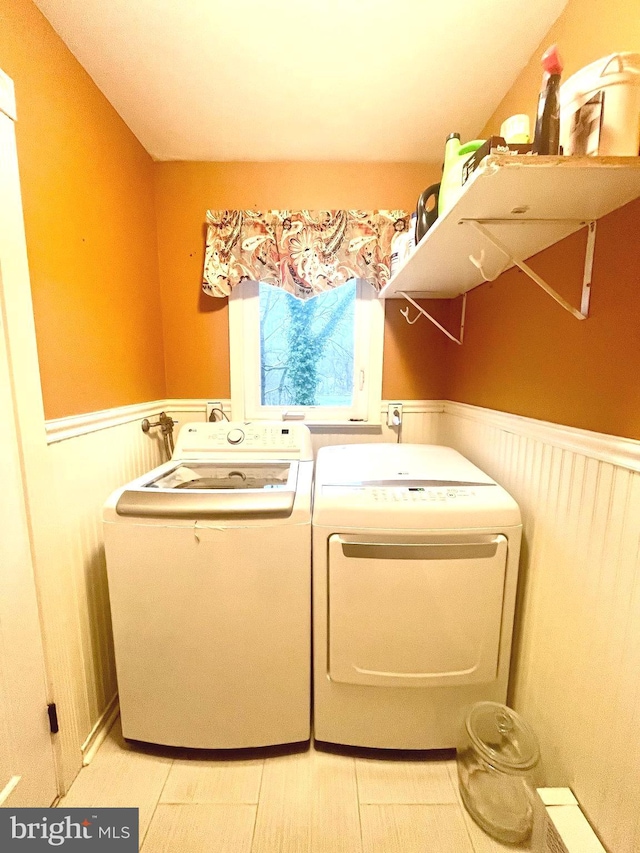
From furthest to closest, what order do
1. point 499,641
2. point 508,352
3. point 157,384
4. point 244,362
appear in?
point 244,362 → point 157,384 → point 508,352 → point 499,641

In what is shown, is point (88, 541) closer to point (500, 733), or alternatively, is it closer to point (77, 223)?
point (77, 223)

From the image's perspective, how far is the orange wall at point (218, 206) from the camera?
179 cm

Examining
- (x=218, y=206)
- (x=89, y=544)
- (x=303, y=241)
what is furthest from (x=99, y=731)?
(x=218, y=206)

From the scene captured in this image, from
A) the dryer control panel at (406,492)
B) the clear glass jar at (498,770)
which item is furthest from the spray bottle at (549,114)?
the clear glass jar at (498,770)

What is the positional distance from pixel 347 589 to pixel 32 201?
1.44 m

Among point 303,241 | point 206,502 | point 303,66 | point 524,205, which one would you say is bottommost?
point 206,502

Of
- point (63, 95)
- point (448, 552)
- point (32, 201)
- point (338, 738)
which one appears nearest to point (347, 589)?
point (448, 552)

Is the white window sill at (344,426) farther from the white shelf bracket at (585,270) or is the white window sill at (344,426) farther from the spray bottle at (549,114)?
the spray bottle at (549,114)

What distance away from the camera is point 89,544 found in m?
1.25

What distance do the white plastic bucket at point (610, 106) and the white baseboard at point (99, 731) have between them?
83.5 inches

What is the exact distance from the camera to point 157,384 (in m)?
1.83

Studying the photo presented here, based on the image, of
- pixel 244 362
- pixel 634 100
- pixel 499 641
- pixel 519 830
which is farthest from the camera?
pixel 244 362

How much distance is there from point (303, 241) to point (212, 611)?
161 cm

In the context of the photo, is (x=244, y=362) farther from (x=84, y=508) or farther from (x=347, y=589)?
(x=347, y=589)
